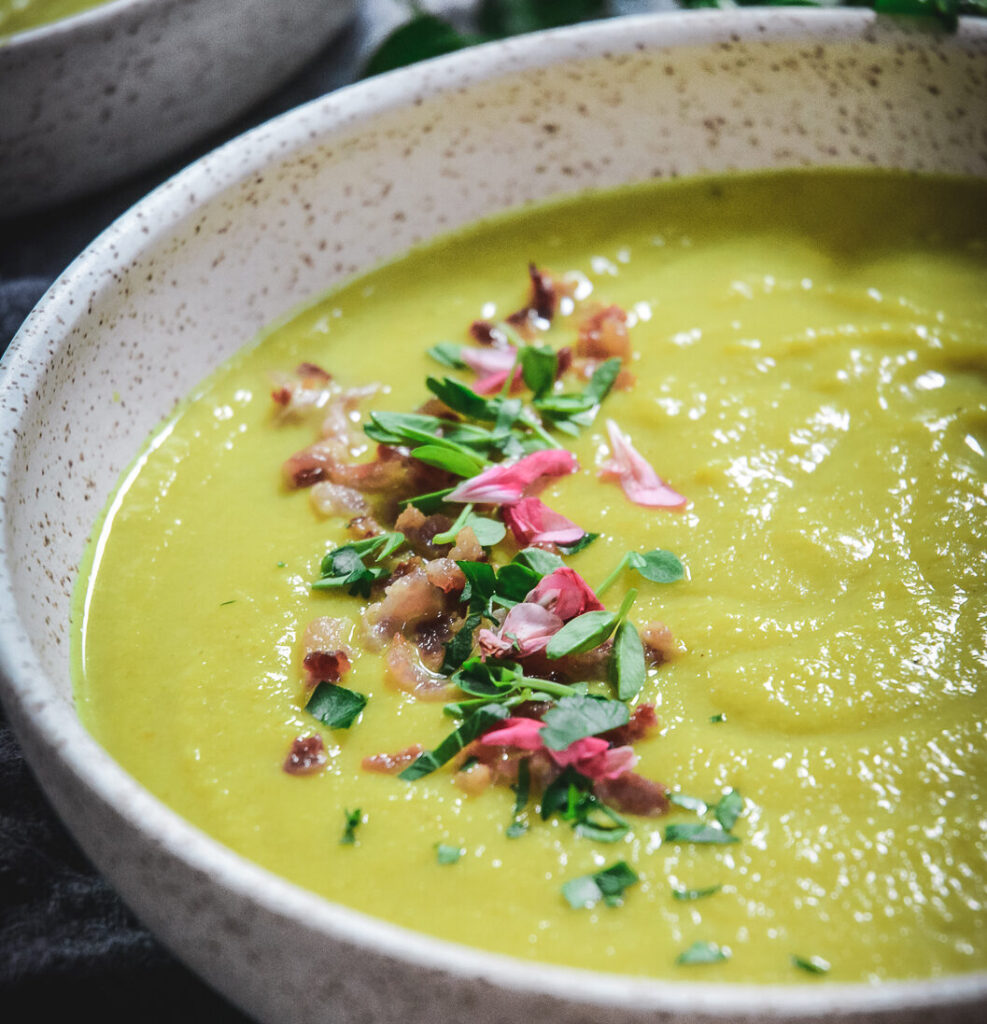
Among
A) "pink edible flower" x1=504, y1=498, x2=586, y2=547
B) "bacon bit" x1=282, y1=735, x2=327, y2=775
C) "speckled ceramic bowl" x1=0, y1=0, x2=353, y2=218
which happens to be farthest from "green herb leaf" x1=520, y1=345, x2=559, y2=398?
"speckled ceramic bowl" x1=0, y1=0, x2=353, y2=218

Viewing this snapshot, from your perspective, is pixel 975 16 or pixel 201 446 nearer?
pixel 201 446

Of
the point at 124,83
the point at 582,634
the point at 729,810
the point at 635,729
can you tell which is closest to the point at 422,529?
the point at 582,634

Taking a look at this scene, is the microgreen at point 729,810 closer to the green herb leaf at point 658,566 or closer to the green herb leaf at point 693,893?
the green herb leaf at point 693,893

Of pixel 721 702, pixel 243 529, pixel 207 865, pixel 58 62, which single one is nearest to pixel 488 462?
pixel 243 529

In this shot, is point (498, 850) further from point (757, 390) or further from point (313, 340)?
point (313, 340)

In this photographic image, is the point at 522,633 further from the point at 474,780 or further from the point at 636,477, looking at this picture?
the point at 636,477

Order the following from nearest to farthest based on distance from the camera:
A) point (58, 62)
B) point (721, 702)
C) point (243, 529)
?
point (721, 702), point (243, 529), point (58, 62)
